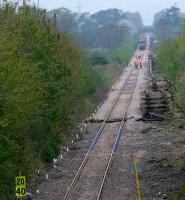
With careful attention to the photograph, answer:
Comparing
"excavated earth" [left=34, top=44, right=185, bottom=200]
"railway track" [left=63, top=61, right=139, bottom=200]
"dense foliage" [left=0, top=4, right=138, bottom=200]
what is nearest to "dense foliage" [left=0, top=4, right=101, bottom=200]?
"dense foliage" [left=0, top=4, right=138, bottom=200]

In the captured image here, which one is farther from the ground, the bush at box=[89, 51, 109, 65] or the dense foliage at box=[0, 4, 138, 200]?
the dense foliage at box=[0, 4, 138, 200]

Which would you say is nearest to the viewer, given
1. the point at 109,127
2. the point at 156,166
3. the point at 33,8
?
the point at 156,166

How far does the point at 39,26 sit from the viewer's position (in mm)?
31719

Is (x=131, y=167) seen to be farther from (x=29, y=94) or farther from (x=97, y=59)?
(x=97, y=59)

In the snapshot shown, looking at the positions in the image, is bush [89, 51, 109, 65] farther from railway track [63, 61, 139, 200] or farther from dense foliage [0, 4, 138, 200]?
dense foliage [0, 4, 138, 200]

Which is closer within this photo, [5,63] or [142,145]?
[5,63]

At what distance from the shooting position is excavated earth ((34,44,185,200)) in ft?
73.7

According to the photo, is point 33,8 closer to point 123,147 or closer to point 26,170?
point 123,147

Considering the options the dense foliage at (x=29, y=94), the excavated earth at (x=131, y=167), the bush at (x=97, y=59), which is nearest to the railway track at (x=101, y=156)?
the excavated earth at (x=131, y=167)

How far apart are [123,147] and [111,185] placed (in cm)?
863

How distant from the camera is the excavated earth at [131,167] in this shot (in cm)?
2247

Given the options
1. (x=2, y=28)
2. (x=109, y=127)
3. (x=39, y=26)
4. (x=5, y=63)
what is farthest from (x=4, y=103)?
(x=109, y=127)

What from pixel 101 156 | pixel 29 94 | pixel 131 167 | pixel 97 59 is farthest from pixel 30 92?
pixel 97 59

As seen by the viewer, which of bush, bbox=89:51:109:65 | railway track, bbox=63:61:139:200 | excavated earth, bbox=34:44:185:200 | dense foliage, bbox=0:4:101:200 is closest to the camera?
dense foliage, bbox=0:4:101:200
